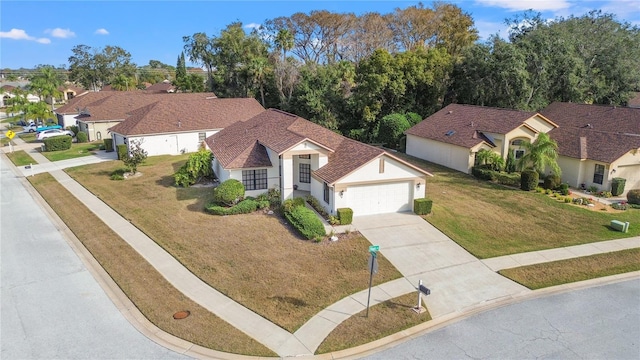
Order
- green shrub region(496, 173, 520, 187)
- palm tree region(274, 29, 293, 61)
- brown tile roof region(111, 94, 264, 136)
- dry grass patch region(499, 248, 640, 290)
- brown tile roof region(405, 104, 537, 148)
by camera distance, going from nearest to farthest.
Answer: dry grass patch region(499, 248, 640, 290), green shrub region(496, 173, 520, 187), brown tile roof region(405, 104, 537, 148), brown tile roof region(111, 94, 264, 136), palm tree region(274, 29, 293, 61)

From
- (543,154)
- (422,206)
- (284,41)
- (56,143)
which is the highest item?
(284,41)

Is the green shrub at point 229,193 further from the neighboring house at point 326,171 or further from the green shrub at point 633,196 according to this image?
the green shrub at point 633,196

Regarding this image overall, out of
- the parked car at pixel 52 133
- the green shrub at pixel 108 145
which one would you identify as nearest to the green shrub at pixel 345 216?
the green shrub at pixel 108 145

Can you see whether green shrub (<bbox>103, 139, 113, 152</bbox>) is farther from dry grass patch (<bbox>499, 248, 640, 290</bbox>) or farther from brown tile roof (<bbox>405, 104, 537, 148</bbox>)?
dry grass patch (<bbox>499, 248, 640, 290</bbox>)

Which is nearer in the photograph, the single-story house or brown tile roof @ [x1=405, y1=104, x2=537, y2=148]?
Result: brown tile roof @ [x1=405, y1=104, x2=537, y2=148]

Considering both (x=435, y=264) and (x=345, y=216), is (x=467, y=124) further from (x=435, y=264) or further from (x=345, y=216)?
(x=435, y=264)

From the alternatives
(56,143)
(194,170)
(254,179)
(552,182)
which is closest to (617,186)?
(552,182)

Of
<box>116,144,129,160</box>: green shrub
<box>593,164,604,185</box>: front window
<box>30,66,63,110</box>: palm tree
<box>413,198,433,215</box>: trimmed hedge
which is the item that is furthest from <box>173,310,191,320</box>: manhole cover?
<box>30,66,63,110</box>: palm tree
